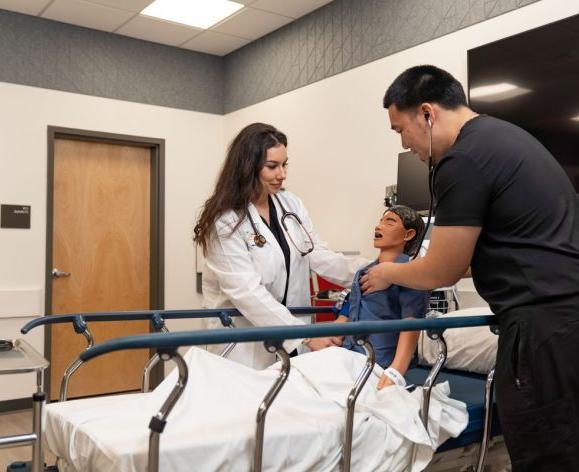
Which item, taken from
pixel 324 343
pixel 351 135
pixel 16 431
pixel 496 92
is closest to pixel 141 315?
pixel 324 343

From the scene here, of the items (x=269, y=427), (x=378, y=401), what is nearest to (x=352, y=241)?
(x=378, y=401)

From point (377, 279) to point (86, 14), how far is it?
11.9 feet

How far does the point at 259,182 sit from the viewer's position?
7.73 feet

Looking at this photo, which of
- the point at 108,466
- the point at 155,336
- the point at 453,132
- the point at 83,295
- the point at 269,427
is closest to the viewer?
the point at 155,336

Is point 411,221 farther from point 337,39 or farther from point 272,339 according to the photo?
point 337,39

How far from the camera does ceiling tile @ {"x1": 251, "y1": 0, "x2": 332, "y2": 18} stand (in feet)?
14.2

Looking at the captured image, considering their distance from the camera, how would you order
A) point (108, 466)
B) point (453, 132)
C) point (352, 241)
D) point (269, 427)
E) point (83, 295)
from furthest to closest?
point (83, 295)
point (352, 241)
point (453, 132)
point (269, 427)
point (108, 466)

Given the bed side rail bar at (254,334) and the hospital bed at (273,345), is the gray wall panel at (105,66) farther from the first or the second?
the bed side rail bar at (254,334)

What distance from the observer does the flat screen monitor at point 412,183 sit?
3404 mm

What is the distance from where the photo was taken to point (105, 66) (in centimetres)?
488

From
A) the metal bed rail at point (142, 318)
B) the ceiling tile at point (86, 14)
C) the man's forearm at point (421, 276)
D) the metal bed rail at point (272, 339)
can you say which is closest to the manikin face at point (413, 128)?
the man's forearm at point (421, 276)

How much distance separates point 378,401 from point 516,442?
351 mm

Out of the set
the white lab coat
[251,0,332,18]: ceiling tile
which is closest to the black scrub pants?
the white lab coat

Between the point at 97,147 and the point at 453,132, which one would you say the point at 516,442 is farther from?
the point at 97,147
